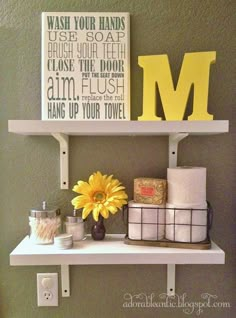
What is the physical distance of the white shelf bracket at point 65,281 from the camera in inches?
38.2

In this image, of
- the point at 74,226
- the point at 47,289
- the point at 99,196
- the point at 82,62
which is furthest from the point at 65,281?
the point at 82,62

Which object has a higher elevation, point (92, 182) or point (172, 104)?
point (172, 104)

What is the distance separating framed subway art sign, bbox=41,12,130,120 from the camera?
3.07ft

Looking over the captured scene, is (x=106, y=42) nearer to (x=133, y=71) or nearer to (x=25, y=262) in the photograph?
(x=133, y=71)

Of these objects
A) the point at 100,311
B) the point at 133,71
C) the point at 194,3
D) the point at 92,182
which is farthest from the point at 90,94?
the point at 100,311

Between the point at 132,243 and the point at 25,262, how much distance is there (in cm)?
30

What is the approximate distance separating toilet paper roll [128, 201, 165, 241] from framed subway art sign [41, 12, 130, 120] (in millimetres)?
284

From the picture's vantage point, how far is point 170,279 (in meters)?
0.98

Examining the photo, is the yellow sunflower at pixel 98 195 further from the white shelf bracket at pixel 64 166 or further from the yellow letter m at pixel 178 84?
the yellow letter m at pixel 178 84

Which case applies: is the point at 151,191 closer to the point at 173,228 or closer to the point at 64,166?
the point at 173,228

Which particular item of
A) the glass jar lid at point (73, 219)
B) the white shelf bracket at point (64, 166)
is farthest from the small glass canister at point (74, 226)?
the white shelf bracket at point (64, 166)

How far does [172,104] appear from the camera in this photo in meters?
0.89

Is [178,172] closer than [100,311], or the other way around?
[178,172]

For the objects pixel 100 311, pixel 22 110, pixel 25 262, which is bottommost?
pixel 100 311
